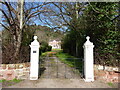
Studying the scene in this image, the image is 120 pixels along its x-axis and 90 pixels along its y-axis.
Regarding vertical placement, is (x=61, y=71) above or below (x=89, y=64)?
below

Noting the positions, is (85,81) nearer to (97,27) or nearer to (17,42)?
(97,27)

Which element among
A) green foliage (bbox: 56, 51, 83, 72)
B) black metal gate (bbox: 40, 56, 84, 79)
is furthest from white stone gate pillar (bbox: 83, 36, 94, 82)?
green foliage (bbox: 56, 51, 83, 72)

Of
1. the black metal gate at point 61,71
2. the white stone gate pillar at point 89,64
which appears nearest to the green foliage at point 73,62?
the black metal gate at point 61,71

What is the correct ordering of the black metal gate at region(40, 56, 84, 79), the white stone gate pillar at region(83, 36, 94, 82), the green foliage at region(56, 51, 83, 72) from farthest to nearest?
the green foliage at region(56, 51, 83, 72) < the black metal gate at region(40, 56, 84, 79) < the white stone gate pillar at region(83, 36, 94, 82)

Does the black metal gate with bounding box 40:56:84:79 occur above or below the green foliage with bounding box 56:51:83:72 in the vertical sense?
below

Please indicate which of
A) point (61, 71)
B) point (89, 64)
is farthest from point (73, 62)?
point (89, 64)

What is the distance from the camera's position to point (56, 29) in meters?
10.1

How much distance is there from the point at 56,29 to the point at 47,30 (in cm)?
127

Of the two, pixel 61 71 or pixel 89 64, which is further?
pixel 61 71

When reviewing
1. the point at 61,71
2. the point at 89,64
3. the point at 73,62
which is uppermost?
the point at 89,64

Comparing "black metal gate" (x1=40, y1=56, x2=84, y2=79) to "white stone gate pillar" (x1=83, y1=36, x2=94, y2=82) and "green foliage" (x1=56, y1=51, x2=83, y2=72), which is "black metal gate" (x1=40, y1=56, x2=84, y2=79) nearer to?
"green foliage" (x1=56, y1=51, x2=83, y2=72)

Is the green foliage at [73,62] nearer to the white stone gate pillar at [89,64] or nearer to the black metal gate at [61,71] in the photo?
the black metal gate at [61,71]

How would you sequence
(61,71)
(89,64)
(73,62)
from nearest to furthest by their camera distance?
(89,64) → (61,71) → (73,62)

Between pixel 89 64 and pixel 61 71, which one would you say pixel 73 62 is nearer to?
pixel 61 71
